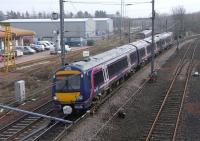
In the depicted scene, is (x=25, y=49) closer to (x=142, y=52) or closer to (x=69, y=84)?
(x=142, y=52)

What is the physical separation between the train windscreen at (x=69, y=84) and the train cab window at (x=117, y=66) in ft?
18.4

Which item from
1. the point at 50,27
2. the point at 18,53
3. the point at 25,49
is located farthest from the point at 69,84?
the point at 50,27

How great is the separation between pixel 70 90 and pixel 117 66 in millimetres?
8734

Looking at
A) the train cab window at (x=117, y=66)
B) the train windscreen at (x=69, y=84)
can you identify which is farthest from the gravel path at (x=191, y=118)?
the train windscreen at (x=69, y=84)

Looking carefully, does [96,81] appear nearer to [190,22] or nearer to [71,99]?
[71,99]

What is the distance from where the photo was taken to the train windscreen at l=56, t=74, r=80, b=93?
68.3ft

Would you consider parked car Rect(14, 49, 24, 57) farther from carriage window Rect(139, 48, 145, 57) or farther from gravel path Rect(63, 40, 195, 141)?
gravel path Rect(63, 40, 195, 141)

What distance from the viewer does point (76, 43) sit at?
8238 cm

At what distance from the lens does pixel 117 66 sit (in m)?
29.0

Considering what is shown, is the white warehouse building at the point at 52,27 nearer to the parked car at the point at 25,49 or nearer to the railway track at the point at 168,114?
the parked car at the point at 25,49

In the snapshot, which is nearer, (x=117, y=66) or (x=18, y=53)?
(x=117, y=66)

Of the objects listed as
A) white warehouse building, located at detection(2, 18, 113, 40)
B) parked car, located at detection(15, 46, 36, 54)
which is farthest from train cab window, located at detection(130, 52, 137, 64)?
white warehouse building, located at detection(2, 18, 113, 40)

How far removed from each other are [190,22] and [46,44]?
252 feet

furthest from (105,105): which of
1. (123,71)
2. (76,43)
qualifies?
(76,43)
